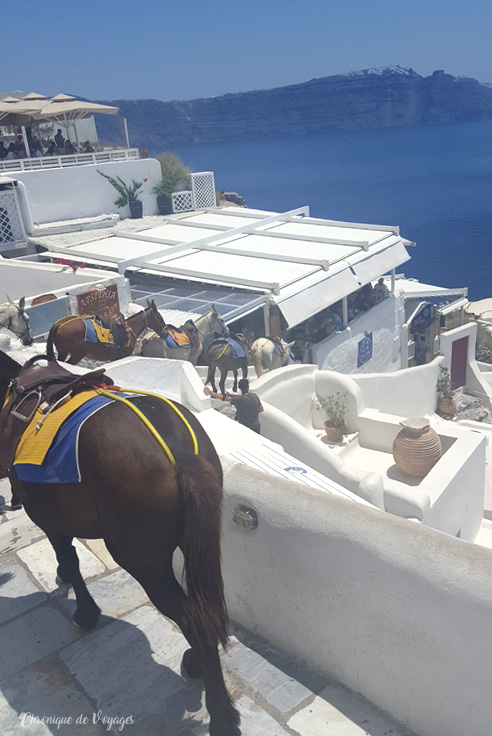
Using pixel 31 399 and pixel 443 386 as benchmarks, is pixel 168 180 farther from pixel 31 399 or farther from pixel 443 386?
pixel 31 399

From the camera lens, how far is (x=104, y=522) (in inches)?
135

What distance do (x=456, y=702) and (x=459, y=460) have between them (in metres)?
6.50

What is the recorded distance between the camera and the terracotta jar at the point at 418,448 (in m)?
10.1

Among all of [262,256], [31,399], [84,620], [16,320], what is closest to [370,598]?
[84,620]

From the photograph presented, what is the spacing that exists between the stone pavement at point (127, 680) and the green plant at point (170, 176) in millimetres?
20367

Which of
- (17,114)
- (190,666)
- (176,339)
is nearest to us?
(190,666)

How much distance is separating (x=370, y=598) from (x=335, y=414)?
819cm

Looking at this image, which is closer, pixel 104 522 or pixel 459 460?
pixel 104 522

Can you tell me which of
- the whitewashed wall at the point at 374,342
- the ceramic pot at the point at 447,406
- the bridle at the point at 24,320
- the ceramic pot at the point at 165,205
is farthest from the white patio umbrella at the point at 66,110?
the ceramic pot at the point at 447,406

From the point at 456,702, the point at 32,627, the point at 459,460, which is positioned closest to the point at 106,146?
the point at 459,460

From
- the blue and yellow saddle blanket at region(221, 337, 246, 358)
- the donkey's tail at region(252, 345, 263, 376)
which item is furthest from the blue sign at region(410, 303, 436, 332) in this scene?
the blue and yellow saddle blanket at region(221, 337, 246, 358)

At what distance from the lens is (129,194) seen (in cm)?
2252

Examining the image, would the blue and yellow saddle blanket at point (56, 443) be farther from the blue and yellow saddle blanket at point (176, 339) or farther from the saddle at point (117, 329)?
the blue and yellow saddle blanket at point (176, 339)

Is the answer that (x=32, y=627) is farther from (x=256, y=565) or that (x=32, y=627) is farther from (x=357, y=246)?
(x=357, y=246)
